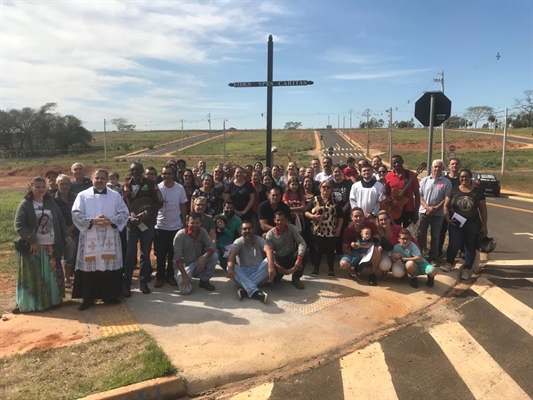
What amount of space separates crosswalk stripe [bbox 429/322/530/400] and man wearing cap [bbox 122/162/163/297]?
Answer: 158 inches

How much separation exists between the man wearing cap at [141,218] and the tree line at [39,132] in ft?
221

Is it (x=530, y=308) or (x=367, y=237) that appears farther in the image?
(x=367, y=237)

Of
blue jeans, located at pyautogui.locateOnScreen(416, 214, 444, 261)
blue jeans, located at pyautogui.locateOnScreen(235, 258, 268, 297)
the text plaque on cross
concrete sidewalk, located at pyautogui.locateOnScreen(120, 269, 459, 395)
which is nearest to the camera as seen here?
concrete sidewalk, located at pyautogui.locateOnScreen(120, 269, 459, 395)

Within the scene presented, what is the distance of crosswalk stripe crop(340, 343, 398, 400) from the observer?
3775 mm

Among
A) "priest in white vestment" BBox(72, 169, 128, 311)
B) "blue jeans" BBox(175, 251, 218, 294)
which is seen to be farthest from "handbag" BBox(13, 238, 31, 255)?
"blue jeans" BBox(175, 251, 218, 294)

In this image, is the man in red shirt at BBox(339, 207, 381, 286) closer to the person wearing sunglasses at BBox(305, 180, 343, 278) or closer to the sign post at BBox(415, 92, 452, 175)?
the person wearing sunglasses at BBox(305, 180, 343, 278)

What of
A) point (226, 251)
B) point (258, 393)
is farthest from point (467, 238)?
point (258, 393)

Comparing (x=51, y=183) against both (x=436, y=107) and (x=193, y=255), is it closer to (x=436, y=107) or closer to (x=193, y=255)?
(x=193, y=255)

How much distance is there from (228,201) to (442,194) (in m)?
3.82

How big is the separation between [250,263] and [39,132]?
75.7 metres

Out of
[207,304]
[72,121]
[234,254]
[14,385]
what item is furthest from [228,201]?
[72,121]

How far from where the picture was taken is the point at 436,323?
17.3 ft

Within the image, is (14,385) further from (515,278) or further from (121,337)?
(515,278)

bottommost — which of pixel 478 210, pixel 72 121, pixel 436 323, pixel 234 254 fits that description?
pixel 436 323
